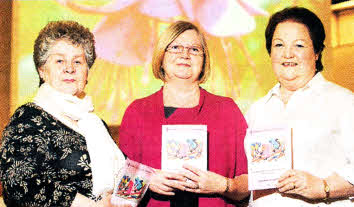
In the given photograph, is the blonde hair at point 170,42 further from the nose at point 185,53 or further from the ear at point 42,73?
the ear at point 42,73

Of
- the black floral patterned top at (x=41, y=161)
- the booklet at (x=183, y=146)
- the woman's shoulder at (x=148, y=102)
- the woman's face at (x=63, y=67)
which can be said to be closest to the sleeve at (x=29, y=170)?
the black floral patterned top at (x=41, y=161)

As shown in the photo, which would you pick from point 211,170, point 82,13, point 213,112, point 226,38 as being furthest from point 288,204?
point 82,13

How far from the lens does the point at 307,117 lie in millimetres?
2242

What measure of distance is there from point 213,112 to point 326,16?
125 cm

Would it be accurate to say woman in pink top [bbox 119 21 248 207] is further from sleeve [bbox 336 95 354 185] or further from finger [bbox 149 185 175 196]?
sleeve [bbox 336 95 354 185]

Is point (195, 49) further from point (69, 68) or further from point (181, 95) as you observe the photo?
point (69, 68)

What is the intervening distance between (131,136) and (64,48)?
0.63 m

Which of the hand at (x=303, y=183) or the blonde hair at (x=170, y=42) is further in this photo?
the blonde hair at (x=170, y=42)

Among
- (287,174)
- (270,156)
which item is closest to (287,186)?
(287,174)

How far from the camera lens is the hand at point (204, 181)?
2.19m

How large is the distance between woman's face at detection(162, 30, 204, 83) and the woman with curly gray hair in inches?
18.0

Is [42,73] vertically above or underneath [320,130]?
above

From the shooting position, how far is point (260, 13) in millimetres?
3021

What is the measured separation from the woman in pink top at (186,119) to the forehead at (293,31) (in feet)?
1.48
